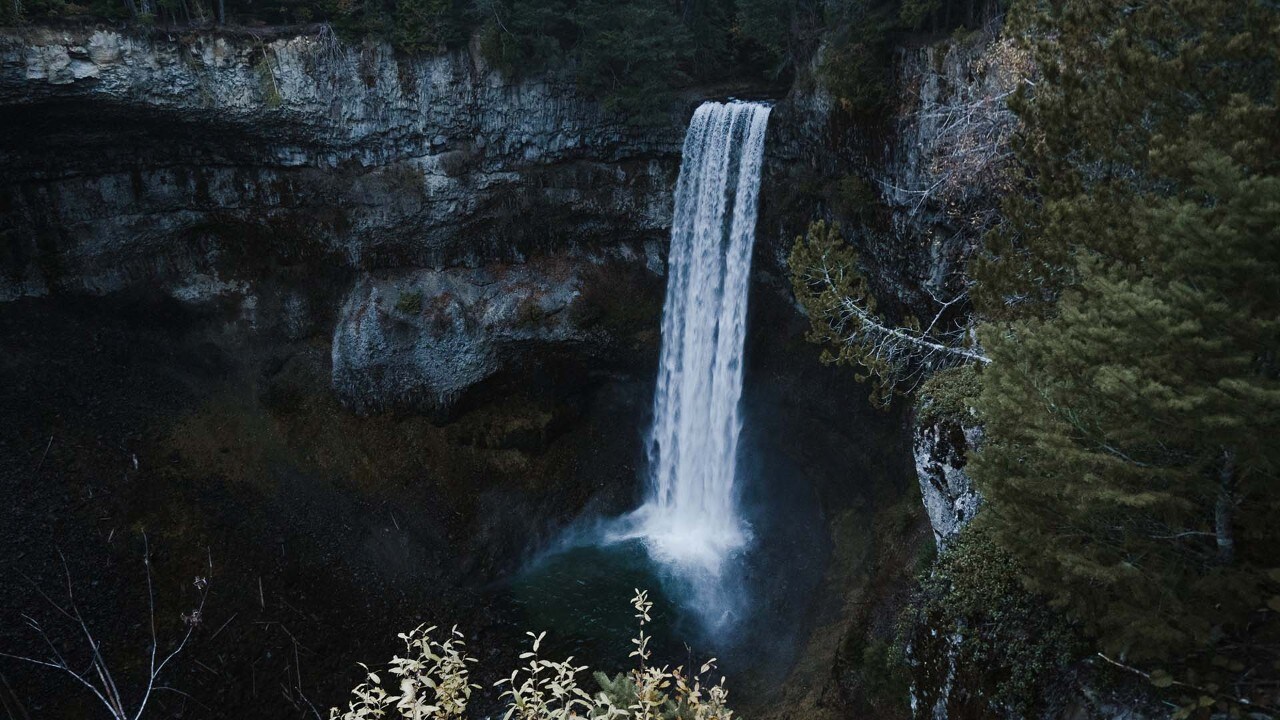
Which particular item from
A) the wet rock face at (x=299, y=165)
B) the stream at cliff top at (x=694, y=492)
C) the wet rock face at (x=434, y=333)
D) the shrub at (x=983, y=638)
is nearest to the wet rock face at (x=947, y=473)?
the shrub at (x=983, y=638)

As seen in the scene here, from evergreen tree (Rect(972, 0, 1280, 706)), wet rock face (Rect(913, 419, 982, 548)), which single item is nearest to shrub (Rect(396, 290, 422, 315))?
wet rock face (Rect(913, 419, 982, 548))

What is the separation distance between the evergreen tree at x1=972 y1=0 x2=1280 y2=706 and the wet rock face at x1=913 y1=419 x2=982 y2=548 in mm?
3056

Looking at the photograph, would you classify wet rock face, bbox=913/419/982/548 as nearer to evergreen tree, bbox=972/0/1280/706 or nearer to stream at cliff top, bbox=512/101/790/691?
evergreen tree, bbox=972/0/1280/706

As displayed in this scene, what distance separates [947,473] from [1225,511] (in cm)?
470

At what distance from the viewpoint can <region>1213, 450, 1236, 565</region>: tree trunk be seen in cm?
501

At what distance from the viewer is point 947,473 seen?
9.88m

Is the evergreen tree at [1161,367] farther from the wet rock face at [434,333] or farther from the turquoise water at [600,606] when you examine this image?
the wet rock face at [434,333]

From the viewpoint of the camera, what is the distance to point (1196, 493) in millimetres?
5188

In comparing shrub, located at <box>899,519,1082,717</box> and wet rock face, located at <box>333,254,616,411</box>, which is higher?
shrub, located at <box>899,519,1082,717</box>

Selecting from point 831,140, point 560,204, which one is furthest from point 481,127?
point 831,140

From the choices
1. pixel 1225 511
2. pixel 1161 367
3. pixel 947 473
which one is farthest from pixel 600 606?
pixel 1161 367

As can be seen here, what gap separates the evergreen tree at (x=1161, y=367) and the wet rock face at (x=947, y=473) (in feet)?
10.0

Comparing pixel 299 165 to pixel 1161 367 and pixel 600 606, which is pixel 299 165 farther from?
pixel 1161 367

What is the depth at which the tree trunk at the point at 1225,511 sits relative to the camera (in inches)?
197
